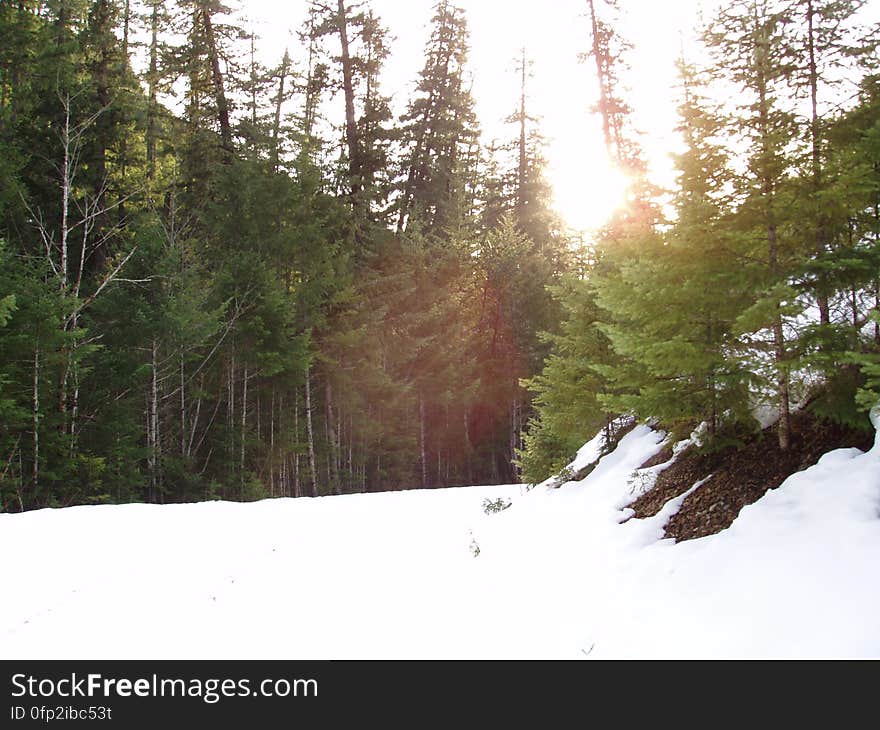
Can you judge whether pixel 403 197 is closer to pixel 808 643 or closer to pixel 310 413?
pixel 310 413

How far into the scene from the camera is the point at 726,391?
6305 millimetres

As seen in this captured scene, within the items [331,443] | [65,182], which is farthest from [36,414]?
[331,443]

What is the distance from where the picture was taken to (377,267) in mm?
27156

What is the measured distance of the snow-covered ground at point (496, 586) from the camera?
4027 mm

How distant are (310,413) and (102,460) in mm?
9543

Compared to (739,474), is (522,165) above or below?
above

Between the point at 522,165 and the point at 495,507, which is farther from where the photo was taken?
the point at 522,165

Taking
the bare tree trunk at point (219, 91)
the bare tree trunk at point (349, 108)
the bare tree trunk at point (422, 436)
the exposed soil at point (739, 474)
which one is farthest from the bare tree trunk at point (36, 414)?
the bare tree trunk at point (422, 436)

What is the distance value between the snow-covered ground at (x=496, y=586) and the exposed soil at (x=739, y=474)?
0.85 feet

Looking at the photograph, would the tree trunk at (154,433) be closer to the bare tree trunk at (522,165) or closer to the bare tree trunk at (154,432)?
the bare tree trunk at (154,432)

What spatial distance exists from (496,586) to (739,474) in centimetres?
284

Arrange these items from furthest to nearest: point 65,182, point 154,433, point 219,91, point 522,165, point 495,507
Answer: point 522,165, point 219,91, point 154,433, point 65,182, point 495,507

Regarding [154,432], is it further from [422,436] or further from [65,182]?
[422,436]

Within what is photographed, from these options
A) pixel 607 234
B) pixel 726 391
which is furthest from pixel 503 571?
pixel 607 234
